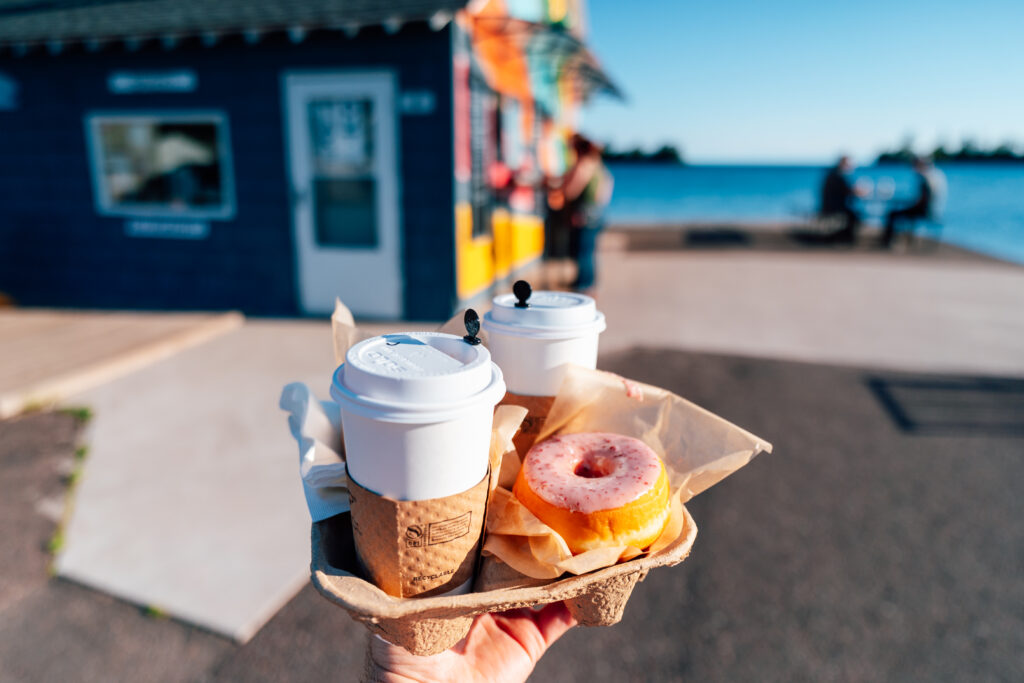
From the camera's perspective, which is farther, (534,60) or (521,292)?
(534,60)

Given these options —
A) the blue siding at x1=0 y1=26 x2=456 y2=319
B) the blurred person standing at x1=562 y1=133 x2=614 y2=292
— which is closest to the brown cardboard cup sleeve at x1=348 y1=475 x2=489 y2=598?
the blue siding at x1=0 y1=26 x2=456 y2=319

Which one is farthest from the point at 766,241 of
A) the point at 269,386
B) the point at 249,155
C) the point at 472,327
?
the point at 472,327

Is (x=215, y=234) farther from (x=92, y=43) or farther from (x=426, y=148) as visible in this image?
(x=426, y=148)

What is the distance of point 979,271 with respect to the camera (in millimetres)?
12859

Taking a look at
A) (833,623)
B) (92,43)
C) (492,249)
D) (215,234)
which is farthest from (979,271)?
(92,43)

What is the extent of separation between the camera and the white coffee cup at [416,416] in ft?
3.54

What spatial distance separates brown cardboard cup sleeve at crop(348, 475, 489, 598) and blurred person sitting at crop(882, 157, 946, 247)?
16.4 m

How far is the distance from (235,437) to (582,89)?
1175 cm

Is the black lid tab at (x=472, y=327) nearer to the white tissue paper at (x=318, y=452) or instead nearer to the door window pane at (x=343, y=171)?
the white tissue paper at (x=318, y=452)

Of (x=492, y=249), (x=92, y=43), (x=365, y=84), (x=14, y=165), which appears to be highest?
(x=92, y=43)

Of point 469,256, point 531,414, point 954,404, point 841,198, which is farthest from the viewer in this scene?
point 841,198

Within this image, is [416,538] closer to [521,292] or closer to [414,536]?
[414,536]

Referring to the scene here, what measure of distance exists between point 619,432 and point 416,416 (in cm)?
75

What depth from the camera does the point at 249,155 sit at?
8078 mm
